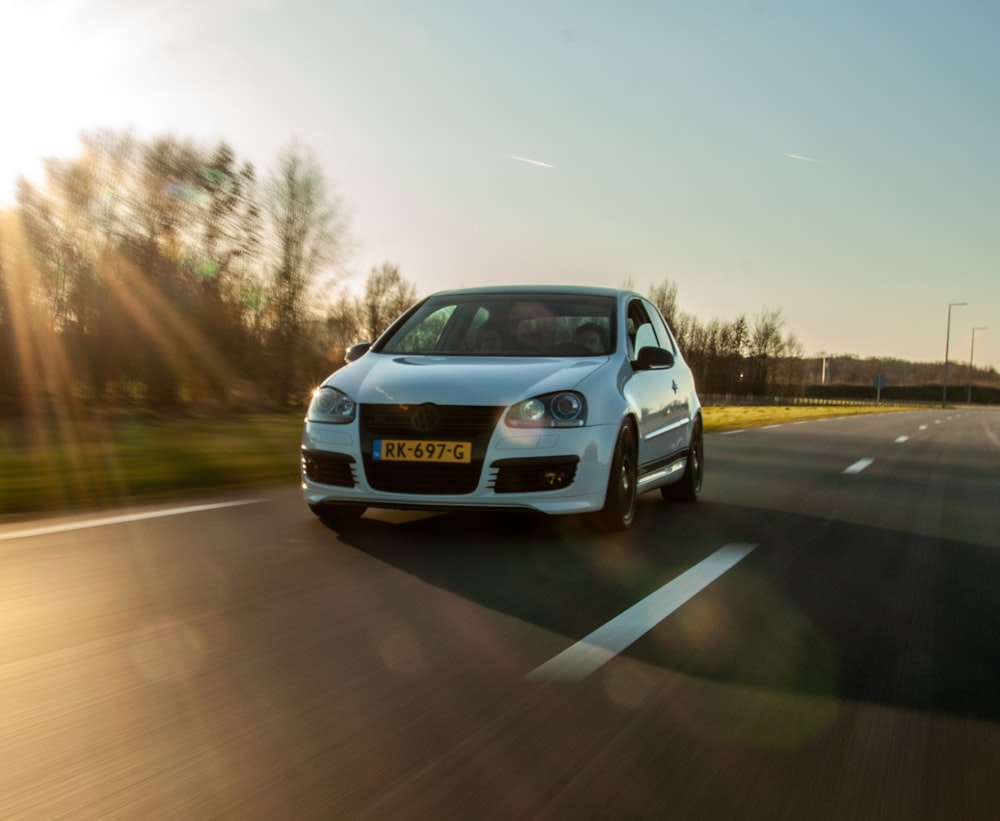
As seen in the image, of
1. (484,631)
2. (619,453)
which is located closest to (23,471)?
(619,453)

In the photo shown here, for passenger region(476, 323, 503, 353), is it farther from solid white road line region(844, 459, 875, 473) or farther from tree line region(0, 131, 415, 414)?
tree line region(0, 131, 415, 414)

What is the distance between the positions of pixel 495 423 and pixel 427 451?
1.32 feet

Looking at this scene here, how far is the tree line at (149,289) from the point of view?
79.3 ft

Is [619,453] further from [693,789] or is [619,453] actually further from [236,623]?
[693,789]

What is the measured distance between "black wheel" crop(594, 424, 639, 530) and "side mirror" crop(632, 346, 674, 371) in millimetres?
543

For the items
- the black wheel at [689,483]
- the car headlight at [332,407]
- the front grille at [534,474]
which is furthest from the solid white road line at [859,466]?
the car headlight at [332,407]

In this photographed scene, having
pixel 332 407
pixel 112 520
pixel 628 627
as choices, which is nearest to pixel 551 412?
pixel 332 407

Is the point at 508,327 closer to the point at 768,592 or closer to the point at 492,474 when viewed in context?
the point at 492,474

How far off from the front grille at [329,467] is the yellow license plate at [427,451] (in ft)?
0.92

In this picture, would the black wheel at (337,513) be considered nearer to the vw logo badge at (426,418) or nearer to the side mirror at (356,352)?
the vw logo badge at (426,418)

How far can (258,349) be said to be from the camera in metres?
29.0

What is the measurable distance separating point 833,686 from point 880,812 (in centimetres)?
104

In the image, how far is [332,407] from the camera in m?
6.11

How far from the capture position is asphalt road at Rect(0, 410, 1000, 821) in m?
→ 2.45
